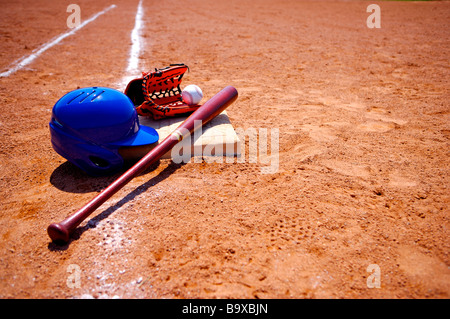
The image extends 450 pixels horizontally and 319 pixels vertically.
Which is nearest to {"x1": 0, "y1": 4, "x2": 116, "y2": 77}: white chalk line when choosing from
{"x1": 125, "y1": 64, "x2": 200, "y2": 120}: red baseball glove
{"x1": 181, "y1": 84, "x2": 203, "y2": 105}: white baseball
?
{"x1": 125, "y1": 64, "x2": 200, "y2": 120}: red baseball glove

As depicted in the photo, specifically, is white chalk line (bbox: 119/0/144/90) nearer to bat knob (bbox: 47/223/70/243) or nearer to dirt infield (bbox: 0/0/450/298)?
dirt infield (bbox: 0/0/450/298)

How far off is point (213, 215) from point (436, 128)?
238cm

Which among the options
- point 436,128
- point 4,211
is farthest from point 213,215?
point 436,128

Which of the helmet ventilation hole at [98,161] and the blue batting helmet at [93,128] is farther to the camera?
the helmet ventilation hole at [98,161]

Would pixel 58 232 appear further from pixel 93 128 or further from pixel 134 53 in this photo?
pixel 134 53

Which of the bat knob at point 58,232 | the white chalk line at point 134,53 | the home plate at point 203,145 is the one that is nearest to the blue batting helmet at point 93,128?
the home plate at point 203,145

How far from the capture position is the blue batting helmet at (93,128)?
2266 mm

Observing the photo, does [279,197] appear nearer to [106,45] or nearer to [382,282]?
[382,282]

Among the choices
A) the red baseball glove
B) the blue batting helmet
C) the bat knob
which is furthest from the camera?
the red baseball glove

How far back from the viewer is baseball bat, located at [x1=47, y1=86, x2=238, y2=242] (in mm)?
1784

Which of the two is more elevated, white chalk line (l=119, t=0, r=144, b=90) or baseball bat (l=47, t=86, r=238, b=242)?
white chalk line (l=119, t=0, r=144, b=90)

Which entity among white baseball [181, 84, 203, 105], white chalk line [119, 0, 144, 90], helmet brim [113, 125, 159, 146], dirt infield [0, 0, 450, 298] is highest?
white chalk line [119, 0, 144, 90]

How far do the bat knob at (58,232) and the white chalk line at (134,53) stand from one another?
288 centimetres

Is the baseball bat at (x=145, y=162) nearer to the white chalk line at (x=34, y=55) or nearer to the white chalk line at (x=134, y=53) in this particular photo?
the white chalk line at (x=134, y=53)
